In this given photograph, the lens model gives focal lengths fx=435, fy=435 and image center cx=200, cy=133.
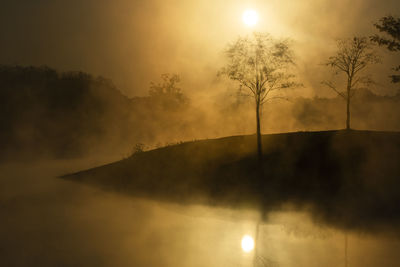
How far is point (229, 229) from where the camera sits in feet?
62.0

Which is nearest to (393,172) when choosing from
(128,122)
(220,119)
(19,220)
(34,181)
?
(19,220)

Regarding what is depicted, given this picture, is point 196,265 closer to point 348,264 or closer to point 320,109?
point 348,264

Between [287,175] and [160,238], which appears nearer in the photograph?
[160,238]

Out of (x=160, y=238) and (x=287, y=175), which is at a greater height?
(x=287, y=175)

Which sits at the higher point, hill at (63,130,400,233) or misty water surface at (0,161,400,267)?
hill at (63,130,400,233)

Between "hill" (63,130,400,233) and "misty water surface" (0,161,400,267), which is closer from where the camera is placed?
"misty water surface" (0,161,400,267)

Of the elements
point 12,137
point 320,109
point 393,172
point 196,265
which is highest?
point 320,109

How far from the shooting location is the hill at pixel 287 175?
23.0 m

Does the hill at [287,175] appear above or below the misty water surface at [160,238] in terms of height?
above

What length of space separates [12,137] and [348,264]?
222 ft

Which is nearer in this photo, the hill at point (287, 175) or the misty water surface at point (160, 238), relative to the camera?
the misty water surface at point (160, 238)

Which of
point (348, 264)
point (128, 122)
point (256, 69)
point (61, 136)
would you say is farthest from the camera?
point (128, 122)

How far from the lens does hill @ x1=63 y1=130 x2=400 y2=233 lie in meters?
23.0

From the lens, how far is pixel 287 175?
27.5 m
